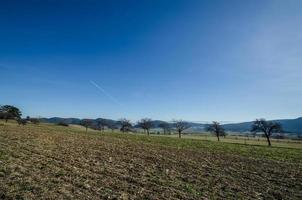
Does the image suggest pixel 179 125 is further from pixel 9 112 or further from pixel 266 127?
pixel 9 112

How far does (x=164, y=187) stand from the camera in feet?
45.7

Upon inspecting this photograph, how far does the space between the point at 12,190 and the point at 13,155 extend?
32.5ft

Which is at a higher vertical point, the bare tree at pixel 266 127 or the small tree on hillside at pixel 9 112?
the small tree on hillside at pixel 9 112

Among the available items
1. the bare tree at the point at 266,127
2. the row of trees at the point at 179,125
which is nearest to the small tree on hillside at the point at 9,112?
the row of trees at the point at 179,125

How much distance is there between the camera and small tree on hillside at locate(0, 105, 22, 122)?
491 feet

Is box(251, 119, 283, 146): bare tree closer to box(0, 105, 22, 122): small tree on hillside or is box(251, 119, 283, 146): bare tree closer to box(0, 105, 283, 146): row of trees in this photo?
box(0, 105, 283, 146): row of trees

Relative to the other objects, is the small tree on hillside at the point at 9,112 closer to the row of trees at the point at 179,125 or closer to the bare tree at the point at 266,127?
the row of trees at the point at 179,125

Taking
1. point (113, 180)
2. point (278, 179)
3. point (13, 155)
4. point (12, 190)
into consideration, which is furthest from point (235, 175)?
point (13, 155)

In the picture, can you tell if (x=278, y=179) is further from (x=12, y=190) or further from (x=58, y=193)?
(x=12, y=190)

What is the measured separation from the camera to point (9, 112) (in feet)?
A: 498

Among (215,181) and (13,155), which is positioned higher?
(13,155)

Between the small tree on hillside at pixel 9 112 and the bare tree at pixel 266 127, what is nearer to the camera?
the bare tree at pixel 266 127

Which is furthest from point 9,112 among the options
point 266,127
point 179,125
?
point 266,127

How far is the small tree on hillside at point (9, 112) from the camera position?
150 meters
